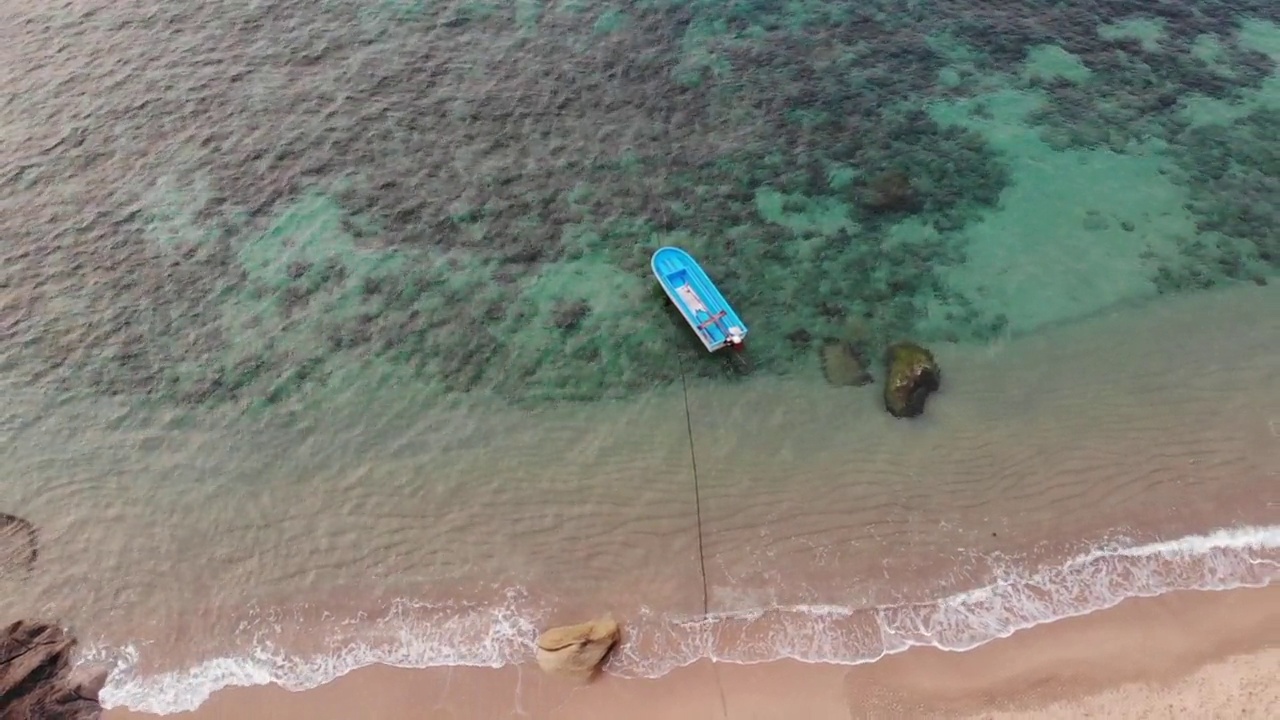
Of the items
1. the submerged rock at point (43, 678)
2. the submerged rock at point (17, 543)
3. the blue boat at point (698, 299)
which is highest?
the blue boat at point (698, 299)

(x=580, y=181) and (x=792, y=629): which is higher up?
(x=580, y=181)

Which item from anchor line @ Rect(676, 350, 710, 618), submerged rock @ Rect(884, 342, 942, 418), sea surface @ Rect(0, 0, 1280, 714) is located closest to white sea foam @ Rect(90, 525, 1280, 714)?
sea surface @ Rect(0, 0, 1280, 714)

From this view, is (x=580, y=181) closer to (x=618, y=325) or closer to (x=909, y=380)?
(x=618, y=325)

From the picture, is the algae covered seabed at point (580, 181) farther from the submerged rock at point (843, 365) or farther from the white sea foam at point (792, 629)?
the white sea foam at point (792, 629)

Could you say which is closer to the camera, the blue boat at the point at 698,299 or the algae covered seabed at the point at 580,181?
the blue boat at the point at 698,299

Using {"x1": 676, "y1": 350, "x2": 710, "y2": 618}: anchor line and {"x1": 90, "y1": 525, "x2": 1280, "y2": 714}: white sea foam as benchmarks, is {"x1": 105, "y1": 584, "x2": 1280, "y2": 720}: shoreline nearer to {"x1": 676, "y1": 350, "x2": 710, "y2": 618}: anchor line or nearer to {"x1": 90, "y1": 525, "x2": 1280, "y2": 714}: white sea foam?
{"x1": 90, "y1": 525, "x2": 1280, "y2": 714}: white sea foam

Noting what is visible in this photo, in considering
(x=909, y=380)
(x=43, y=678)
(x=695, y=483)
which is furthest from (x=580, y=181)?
(x=43, y=678)

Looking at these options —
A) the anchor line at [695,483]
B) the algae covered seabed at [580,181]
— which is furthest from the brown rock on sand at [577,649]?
the algae covered seabed at [580,181]

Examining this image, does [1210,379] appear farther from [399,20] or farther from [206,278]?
[399,20]
